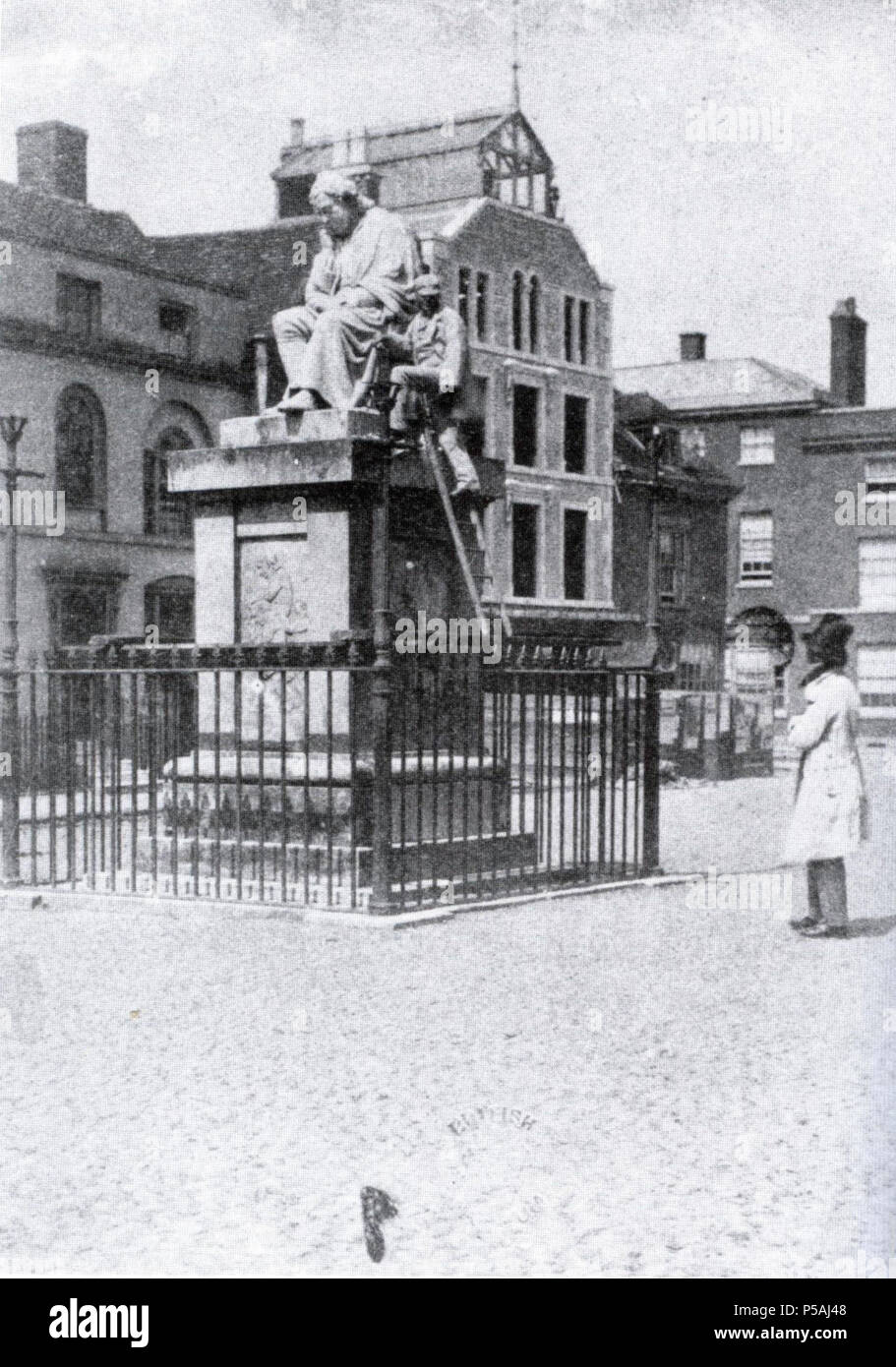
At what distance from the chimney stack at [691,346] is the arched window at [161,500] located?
24.0 meters

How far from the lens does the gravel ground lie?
5.11 metres

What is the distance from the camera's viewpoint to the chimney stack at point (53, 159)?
3406 cm

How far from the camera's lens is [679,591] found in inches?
2046

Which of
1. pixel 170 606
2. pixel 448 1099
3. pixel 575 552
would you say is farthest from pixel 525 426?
pixel 448 1099

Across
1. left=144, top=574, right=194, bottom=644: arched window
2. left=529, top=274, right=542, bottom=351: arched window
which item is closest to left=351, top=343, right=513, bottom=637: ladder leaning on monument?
left=144, top=574, right=194, bottom=644: arched window

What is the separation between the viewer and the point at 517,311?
4325 cm

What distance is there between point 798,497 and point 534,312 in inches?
484

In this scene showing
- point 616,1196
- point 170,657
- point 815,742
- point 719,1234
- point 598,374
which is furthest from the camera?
point 598,374

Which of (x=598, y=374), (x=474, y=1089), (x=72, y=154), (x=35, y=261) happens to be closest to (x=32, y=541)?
(x=35, y=261)

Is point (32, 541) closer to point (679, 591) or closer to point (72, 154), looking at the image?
point (72, 154)

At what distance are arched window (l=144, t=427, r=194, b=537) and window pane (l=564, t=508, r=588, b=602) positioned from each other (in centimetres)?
1181

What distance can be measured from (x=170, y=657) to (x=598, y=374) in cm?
3551

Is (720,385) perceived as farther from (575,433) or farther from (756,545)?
(575,433)

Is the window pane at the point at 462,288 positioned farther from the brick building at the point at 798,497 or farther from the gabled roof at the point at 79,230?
the brick building at the point at 798,497
